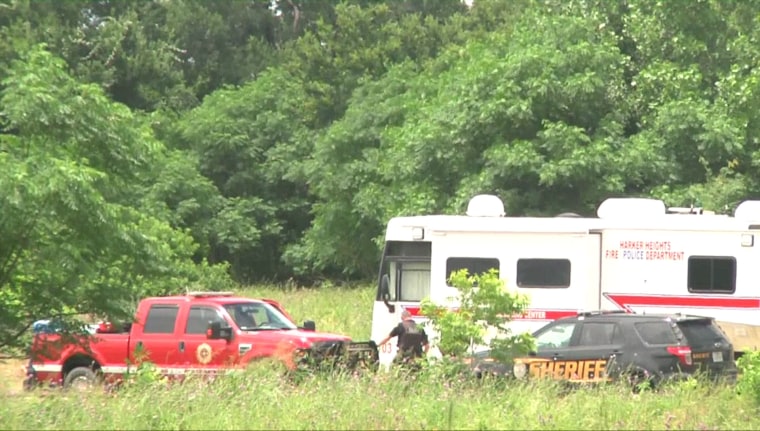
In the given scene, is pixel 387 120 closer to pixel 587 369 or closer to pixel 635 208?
pixel 635 208

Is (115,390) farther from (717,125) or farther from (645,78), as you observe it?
(645,78)

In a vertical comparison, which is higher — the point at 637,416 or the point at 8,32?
the point at 8,32

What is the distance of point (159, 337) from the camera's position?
20078 millimetres

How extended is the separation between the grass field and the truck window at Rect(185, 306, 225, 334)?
14.6ft

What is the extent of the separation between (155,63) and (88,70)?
11.4 ft

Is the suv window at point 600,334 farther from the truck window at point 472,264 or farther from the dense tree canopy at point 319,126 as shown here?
the dense tree canopy at point 319,126

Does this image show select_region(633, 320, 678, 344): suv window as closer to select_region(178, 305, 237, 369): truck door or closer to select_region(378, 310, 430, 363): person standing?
select_region(378, 310, 430, 363): person standing

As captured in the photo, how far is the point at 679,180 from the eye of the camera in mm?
31672

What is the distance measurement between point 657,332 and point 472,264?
182 inches

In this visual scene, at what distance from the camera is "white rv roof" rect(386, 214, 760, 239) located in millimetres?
20484

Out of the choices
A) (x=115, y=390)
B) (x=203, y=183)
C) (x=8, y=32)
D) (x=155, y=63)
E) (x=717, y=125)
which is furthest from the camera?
(x=155, y=63)

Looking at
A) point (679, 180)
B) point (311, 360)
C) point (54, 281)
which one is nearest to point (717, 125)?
point (679, 180)

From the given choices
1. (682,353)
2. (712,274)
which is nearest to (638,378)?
(682,353)

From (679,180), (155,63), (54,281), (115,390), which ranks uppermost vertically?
(155,63)
